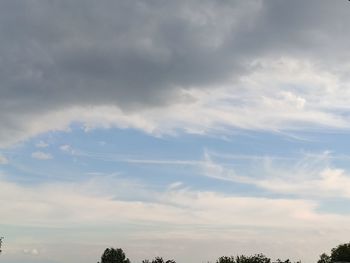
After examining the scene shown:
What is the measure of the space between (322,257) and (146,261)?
103m

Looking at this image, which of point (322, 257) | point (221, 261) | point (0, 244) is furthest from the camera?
point (322, 257)

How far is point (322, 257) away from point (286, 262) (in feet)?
302

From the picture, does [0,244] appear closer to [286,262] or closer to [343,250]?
[286,262]

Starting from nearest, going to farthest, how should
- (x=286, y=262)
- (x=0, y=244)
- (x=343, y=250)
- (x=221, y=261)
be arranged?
(x=0, y=244)
(x=286, y=262)
(x=221, y=261)
(x=343, y=250)

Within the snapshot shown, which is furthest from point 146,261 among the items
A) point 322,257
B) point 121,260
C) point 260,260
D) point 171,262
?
point 322,257

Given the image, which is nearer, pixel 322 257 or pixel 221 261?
pixel 221 261

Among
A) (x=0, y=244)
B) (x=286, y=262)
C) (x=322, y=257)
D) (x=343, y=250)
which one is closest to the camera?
(x=0, y=244)

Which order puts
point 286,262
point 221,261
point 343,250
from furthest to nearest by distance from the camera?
point 343,250, point 221,261, point 286,262

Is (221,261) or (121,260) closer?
(221,261)

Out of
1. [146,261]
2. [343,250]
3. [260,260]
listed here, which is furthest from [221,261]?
[343,250]

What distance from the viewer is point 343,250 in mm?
177500

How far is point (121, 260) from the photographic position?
645 ft

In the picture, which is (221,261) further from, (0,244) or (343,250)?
(343,250)

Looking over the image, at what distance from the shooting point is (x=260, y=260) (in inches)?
4412
